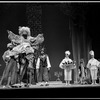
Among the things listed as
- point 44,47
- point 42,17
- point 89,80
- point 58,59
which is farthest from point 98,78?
point 42,17

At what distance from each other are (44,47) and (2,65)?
1.19 metres

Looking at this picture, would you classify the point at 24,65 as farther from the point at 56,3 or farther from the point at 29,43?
the point at 56,3

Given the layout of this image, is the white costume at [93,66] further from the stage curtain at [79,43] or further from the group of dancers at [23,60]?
the group of dancers at [23,60]

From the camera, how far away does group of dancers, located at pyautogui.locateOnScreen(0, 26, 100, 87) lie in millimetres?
6648

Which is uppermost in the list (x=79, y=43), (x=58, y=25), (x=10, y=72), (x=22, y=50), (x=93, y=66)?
A: (x=58, y=25)

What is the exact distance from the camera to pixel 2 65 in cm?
734

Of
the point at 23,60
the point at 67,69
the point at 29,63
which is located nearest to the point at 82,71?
the point at 67,69

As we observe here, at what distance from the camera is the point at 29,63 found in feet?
22.3

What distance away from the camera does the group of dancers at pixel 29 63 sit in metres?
6.65
